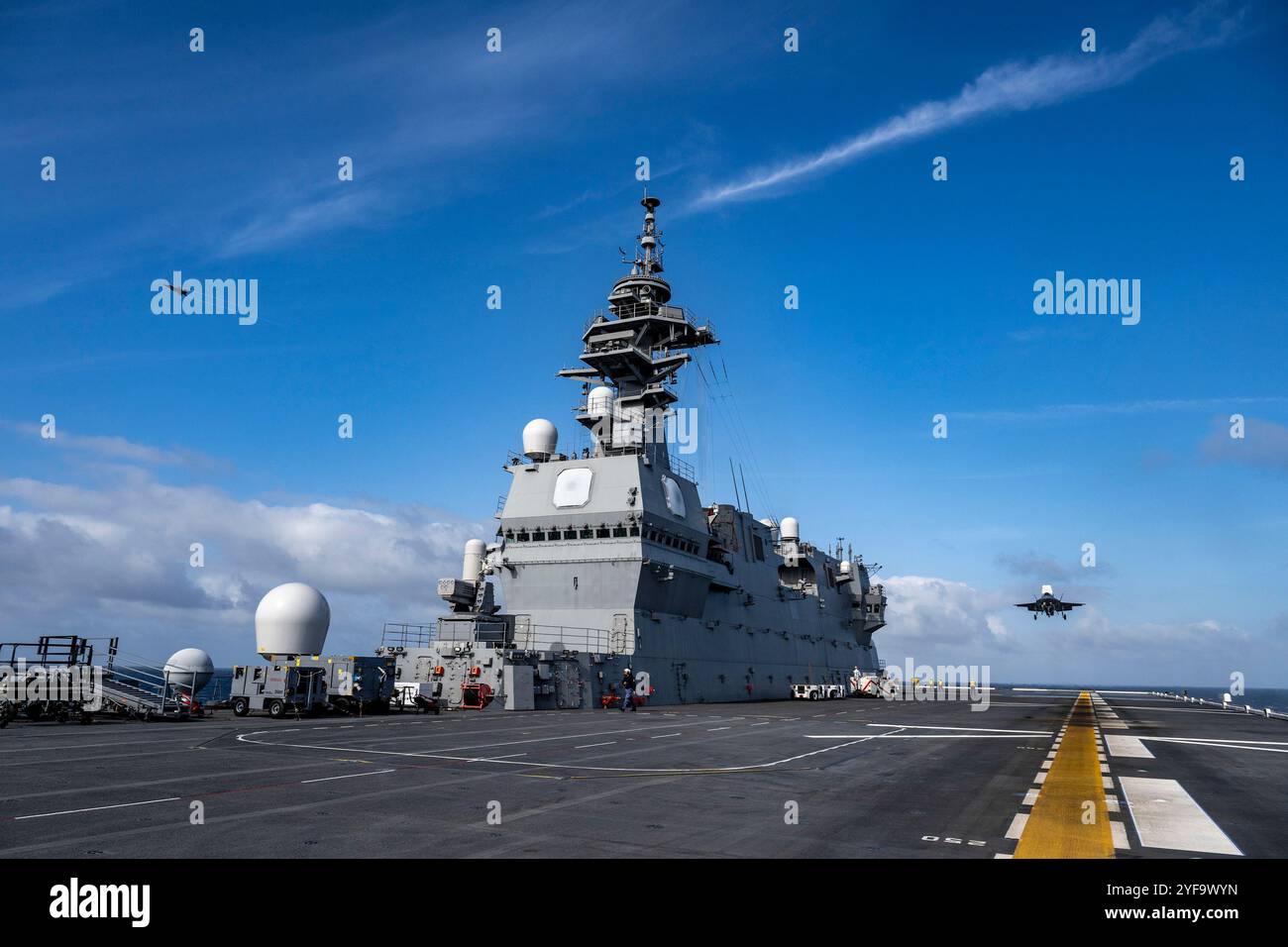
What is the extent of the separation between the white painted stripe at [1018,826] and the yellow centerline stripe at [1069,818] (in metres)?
0.05

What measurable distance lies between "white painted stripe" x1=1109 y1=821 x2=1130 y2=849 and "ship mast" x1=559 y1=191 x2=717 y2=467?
31.4 meters

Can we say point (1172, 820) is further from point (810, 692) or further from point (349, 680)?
point (810, 692)

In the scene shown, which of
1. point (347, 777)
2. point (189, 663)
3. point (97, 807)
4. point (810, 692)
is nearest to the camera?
point (97, 807)

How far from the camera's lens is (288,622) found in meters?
28.5

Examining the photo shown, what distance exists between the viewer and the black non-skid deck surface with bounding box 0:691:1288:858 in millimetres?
7332

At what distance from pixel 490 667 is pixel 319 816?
74.2 feet

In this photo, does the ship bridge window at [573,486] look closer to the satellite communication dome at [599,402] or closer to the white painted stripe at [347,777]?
the satellite communication dome at [599,402]

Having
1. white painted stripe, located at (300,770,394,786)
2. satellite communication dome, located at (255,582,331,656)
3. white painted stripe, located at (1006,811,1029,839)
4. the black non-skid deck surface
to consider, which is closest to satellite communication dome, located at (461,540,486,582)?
satellite communication dome, located at (255,582,331,656)

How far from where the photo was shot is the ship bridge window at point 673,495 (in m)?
38.4

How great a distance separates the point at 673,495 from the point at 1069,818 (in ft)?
100.0

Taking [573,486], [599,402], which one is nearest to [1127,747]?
[573,486]

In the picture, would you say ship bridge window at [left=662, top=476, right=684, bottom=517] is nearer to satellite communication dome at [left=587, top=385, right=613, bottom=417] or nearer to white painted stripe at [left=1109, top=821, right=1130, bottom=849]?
satellite communication dome at [left=587, top=385, right=613, bottom=417]
